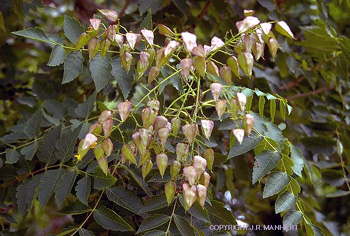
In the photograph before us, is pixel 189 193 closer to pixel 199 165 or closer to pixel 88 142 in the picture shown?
pixel 199 165

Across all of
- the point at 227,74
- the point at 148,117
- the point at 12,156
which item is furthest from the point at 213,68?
the point at 12,156

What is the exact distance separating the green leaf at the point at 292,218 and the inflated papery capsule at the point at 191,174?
0.27m

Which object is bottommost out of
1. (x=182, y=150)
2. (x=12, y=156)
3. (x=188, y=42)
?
(x=12, y=156)

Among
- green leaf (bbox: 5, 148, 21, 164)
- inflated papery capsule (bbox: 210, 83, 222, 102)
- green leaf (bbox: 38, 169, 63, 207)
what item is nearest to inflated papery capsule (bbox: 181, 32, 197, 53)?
inflated papery capsule (bbox: 210, 83, 222, 102)

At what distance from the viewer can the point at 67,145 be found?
1059 millimetres

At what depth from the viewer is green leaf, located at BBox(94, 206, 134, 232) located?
95 cm

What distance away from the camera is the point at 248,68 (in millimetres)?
845

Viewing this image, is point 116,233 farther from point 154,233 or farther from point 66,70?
point 66,70

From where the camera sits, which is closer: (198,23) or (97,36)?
(97,36)

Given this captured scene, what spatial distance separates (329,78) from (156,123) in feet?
3.11

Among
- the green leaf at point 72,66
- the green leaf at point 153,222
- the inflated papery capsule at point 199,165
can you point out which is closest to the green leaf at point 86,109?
the green leaf at point 72,66

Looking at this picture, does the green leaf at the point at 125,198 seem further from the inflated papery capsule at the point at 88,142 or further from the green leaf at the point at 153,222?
the inflated papery capsule at the point at 88,142

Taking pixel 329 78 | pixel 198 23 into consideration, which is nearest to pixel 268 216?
pixel 329 78

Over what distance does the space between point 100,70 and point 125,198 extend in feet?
0.80
